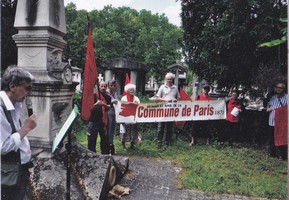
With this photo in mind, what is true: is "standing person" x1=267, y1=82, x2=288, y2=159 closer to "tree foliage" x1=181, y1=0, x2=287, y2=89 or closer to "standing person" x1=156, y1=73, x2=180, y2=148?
"tree foliage" x1=181, y1=0, x2=287, y2=89

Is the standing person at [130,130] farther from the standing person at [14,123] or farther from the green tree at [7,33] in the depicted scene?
the green tree at [7,33]

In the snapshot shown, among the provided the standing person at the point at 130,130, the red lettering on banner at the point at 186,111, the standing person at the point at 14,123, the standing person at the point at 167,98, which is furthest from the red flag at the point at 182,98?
the standing person at the point at 14,123

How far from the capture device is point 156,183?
19.4 ft

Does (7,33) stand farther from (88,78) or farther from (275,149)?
(275,149)

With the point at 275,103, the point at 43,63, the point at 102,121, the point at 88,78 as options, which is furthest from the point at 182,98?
the point at 43,63

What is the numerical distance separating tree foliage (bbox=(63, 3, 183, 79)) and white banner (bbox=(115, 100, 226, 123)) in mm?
31196

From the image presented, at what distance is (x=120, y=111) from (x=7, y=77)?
5.84m

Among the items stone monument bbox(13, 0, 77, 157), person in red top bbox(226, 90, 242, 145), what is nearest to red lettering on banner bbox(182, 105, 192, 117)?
person in red top bbox(226, 90, 242, 145)

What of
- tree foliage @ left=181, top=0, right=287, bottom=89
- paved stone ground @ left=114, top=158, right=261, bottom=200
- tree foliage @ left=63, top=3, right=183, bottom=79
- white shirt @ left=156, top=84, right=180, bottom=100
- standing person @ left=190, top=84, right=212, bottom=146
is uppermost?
tree foliage @ left=63, top=3, right=183, bottom=79

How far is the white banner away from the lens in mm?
8617

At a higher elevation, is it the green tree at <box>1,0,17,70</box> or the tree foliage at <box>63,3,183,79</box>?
the tree foliage at <box>63,3,183,79</box>

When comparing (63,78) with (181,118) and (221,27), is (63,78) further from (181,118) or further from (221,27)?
(221,27)

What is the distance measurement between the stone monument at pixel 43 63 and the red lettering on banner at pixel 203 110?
501 cm

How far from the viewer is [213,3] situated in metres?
10.4
